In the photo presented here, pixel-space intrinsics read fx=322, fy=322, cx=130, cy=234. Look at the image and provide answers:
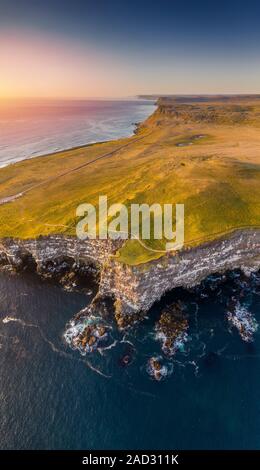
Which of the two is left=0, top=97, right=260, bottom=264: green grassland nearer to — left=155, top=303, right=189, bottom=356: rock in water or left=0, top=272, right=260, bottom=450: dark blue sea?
left=155, top=303, right=189, bottom=356: rock in water

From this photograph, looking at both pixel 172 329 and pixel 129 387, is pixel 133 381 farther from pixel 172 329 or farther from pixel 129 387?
pixel 172 329

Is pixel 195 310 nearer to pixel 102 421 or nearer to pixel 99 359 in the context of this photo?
pixel 99 359

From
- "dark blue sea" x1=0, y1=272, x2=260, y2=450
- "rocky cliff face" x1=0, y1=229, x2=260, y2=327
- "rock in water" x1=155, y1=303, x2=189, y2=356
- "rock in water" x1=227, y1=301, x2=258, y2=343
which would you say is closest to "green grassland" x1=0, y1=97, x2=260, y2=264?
"rocky cliff face" x1=0, y1=229, x2=260, y2=327

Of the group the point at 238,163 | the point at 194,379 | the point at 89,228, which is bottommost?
the point at 194,379

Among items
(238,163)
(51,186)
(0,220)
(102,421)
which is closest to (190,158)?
(238,163)

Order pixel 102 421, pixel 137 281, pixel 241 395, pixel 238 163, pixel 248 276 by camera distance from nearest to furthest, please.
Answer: pixel 102 421, pixel 241 395, pixel 137 281, pixel 248 276, pixel 238 163

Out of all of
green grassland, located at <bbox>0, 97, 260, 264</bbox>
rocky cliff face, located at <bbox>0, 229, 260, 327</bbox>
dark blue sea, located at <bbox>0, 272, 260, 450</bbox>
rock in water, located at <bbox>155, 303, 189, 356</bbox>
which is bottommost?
dark blue sea, located at <bbox>0, 272, 260, 450</bbox>

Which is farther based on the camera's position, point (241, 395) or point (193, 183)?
point (193, 183)

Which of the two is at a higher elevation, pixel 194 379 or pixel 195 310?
pixel 195 310
